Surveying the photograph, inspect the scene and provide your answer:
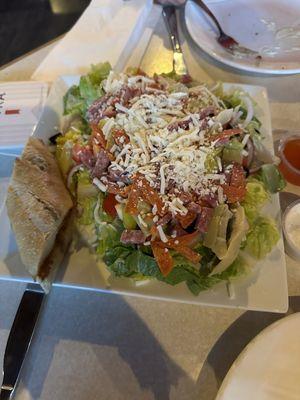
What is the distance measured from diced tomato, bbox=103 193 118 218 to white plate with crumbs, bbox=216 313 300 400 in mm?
488

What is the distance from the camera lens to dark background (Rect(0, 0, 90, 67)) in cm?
204

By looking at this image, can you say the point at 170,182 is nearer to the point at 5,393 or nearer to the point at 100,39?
the point at 5,393

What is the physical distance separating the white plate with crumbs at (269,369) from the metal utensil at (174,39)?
1.06 m

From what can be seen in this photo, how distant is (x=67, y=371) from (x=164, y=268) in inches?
14.7

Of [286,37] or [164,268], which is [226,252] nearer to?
[164,268]

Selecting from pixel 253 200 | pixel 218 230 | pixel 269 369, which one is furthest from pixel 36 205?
pixel 269 369

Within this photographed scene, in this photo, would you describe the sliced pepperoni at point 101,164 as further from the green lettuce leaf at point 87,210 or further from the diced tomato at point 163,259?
the diced tomato at point 163,259

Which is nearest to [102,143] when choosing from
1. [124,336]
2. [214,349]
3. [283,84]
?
[124,336]

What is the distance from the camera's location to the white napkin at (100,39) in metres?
1.57

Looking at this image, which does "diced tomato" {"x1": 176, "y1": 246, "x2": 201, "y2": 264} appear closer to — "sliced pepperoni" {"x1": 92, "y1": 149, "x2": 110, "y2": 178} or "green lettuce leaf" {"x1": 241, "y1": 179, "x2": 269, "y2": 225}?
"green lettuce leaf" {"x1": 241, "y1": 179, "x2": 269, "y2": 225}

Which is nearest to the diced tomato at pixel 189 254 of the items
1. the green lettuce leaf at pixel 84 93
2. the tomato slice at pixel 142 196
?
the tomato slice at pixel 142 196

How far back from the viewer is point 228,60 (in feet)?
5.10

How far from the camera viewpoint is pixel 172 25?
1.70 m

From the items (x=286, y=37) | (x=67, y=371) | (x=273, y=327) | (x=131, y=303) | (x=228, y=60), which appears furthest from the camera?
(x=286, y=37)
